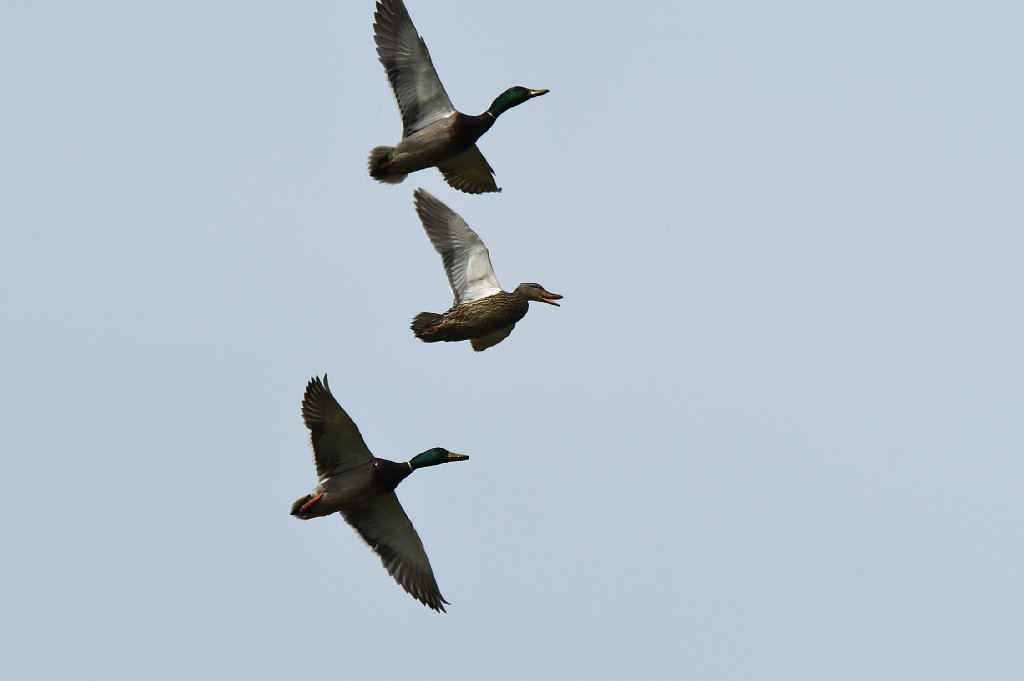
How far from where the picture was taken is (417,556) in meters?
18.8

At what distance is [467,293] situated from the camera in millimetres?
19750

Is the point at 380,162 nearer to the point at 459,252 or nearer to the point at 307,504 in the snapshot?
the point at 459,252

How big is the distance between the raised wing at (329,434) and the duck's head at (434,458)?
0.66 meters

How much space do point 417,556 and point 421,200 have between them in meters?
4.31

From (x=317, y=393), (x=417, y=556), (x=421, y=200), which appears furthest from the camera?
(x=421, y=200)

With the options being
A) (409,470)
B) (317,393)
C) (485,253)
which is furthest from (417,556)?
(485,253)

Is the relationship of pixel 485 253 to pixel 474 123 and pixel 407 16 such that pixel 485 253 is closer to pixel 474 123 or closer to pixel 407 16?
pixel 474 123

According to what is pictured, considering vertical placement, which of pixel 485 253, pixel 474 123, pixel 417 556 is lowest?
pixel 417 556

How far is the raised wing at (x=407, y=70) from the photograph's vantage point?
1939cm

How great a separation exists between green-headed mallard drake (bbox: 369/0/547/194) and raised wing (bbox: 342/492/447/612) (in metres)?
3.79

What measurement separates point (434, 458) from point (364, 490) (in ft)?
3.06

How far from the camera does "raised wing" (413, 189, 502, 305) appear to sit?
1975cm

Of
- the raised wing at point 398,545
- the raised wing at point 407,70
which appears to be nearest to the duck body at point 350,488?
the raised wing at point 398,545

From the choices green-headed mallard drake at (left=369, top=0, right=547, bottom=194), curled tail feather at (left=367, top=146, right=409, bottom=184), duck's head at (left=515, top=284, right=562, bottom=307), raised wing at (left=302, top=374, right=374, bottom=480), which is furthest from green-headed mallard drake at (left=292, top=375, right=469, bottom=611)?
green-headed mallard drake at (left=369, top=0, right=547, bottom=194)
